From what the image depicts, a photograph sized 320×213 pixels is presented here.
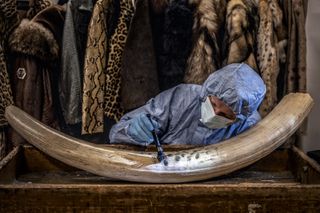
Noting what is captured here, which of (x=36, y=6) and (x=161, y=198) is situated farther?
(x=36, y=6)

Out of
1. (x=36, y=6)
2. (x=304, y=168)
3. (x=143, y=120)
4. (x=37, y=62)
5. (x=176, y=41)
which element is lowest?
(x=304, y=168)

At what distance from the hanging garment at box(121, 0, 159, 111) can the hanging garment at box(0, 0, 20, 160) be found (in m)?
0.56

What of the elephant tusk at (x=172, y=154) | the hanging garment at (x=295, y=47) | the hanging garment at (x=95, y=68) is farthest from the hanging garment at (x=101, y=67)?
the hanging garment at (x=295, y=47)

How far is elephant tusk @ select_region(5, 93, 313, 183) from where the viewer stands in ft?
5.81

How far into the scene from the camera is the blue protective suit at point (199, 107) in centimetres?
188

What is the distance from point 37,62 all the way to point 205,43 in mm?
834

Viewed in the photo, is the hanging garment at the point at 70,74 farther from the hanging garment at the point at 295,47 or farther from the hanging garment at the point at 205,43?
the hanging garment at the point at 295,47

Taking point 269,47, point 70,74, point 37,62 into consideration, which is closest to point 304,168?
point 269,47

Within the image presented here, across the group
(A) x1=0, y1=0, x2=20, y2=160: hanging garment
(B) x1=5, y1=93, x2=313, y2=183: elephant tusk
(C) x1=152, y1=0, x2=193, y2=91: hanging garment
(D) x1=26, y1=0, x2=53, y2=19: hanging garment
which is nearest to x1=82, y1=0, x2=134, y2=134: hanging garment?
(C) x1=152, y1=0, x2=193, y2=91: hanging garment

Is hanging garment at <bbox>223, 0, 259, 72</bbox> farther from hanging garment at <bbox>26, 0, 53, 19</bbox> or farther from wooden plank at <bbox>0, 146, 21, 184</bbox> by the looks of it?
wooden plank at <bbox>0, 146, 21, 184</bbox>

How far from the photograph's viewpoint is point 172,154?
184cm

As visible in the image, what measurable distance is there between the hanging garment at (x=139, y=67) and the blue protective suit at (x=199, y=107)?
0.31m

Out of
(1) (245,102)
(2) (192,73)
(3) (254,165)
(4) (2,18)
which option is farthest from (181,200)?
(4) (2,18)

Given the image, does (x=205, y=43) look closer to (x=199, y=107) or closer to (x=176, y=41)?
(x=176, y=41)
